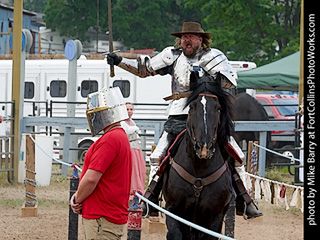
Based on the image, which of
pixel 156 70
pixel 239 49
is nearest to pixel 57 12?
pixel 239 49

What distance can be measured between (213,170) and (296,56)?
11.3 metres

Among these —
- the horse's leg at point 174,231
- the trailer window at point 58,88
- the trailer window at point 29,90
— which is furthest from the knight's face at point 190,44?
the trailer window at point 29,90

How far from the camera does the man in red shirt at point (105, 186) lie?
530cm

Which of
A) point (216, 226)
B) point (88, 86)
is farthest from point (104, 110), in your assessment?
point (88, 86)

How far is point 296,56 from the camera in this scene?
17.8 meters

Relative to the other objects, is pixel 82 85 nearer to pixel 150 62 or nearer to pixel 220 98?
pixel 150 62

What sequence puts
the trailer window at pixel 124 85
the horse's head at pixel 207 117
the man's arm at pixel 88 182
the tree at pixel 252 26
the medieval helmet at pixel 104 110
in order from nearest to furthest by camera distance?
1. the man's arm at pixel 88 182
2. the medieval helmet at pixel 104 110
3. the horse's head at pixel 207 117
4. the trailer window at pixel 124 85
5. the tree at pixel 252 26

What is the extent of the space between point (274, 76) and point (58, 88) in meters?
6.29

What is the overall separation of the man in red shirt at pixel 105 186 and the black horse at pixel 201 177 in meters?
1.39

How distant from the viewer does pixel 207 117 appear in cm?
668

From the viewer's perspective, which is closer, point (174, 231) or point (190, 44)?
point (174, 231)

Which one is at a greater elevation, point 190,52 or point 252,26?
point 252,26

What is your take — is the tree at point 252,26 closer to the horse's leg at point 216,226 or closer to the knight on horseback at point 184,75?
the knight on horseback at point 184,75

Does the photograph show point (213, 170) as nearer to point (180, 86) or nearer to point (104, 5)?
point (180, 86)
